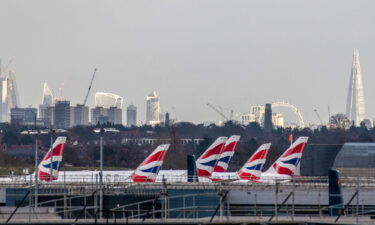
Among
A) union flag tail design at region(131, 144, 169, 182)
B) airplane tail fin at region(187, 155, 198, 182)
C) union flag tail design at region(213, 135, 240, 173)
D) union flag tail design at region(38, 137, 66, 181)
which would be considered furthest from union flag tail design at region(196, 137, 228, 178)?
union flag tail design at region(38, 137, 66, 181)

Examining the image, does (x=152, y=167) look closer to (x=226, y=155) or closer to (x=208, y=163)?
Result: (x=208, y=163)

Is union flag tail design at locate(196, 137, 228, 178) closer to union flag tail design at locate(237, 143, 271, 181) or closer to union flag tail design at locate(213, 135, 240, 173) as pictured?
union flag tail design at locate(237, 143, 271, 181)

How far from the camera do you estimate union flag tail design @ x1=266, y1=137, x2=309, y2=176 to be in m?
132

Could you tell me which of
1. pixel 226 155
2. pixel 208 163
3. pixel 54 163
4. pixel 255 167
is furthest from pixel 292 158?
pixel 54 163

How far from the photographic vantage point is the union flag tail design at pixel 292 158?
131625mm

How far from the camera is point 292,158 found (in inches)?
5266

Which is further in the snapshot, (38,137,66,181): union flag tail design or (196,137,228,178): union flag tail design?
(38,137,66,181): union flag tail design

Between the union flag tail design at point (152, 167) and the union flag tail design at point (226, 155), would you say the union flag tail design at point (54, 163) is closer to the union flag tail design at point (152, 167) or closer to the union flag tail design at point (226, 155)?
the union flag tail design at point (152, 167)

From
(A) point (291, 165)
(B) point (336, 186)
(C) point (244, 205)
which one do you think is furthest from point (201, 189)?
(A) point (291, 165)

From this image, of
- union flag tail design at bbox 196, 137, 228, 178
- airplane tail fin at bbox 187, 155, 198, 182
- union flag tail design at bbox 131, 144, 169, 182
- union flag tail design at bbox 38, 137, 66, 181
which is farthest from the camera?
union flag tail design at bbox 38, 137, 66, 181

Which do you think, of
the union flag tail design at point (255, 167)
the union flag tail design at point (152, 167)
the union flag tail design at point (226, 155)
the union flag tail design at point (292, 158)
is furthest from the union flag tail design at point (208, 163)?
the union flag tail design at point (152, 167)

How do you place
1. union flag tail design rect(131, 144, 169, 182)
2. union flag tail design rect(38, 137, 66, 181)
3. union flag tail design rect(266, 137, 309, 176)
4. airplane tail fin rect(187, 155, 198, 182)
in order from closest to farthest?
union flag tail design rect(131, 144, 169, 182)
airplane tail fin rect(187, 155, 198, 182)
union flag tail design rect(266, 137, 309, 176)
union flag tail design rect(38, 137, 66, 181)

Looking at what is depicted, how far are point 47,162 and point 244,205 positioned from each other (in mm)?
33766

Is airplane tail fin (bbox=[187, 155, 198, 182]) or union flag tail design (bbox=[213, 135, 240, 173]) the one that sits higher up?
union flag tail design (bbox=[213, 135, 240, 173])
